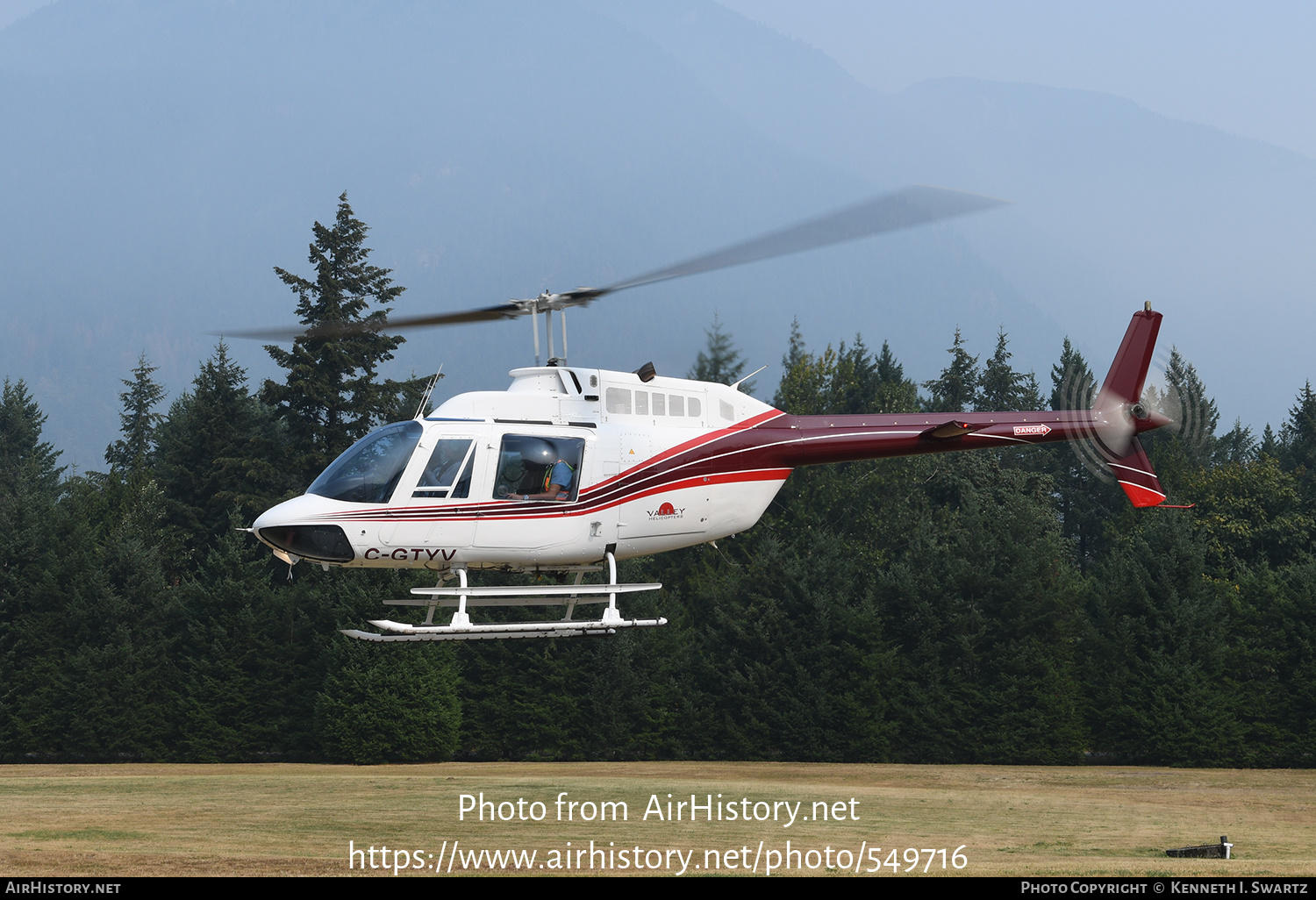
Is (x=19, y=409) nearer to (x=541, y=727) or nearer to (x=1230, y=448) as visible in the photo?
(x=541, y=727)

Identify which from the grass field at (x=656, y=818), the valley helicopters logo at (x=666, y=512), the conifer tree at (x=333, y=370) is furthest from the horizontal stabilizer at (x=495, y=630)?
the conifer tree at (x=333, y=370)

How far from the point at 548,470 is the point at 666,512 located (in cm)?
181

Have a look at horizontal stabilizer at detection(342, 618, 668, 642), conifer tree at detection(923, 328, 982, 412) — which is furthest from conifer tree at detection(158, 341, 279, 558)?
conifer tree at detection(923, 328, 982, 412)

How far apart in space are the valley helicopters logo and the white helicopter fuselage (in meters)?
0.01

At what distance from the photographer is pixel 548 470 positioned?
15.7 meters

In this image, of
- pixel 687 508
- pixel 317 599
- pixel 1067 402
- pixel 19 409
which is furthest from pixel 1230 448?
pixel 19 409

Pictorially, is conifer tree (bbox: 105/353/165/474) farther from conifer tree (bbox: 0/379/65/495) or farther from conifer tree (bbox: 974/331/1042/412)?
conifer tree (bbox: 974/331/1042/412)

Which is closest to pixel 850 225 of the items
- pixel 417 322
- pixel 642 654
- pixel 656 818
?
pixel 417 322

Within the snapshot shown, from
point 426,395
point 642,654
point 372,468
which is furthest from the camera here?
point 642,654

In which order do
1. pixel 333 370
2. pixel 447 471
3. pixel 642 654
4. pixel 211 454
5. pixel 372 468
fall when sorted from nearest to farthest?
pixel 372 468 → pixel 447 471 → pixel 642 654 → pixel 333 370 → pixel 211 454

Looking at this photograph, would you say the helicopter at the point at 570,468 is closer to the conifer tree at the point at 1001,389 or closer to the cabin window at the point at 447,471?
the cabin window at the point at 447,471

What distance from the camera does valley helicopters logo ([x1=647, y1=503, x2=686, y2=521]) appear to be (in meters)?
16.5

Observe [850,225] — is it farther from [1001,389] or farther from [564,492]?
[1001,389]
